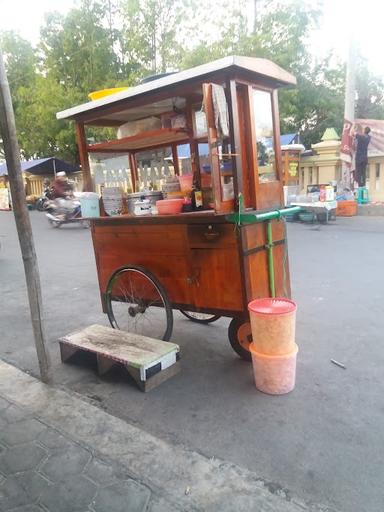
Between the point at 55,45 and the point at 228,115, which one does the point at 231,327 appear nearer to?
the point at 228,115

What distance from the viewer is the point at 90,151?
4148 mm

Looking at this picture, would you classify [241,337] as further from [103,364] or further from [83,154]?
[83,154]

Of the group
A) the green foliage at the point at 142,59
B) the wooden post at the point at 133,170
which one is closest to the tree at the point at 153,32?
the green foliage at the point at 142,59

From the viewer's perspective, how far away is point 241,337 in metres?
3.39

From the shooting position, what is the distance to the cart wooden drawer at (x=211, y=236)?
3051 mm

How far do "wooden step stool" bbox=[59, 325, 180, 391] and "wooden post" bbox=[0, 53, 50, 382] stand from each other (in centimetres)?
37

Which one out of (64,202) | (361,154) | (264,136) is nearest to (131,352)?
(264,136)

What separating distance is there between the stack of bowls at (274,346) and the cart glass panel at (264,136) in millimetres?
1039

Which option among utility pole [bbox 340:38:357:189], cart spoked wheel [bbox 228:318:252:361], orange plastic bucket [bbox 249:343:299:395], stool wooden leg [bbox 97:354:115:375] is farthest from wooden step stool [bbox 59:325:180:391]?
utility pole [bbox 340:38:357:189]

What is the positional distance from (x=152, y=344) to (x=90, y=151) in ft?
6.66

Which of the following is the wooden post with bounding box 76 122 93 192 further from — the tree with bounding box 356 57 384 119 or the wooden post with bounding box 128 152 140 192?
the tree with bounding box 356 57 384 119

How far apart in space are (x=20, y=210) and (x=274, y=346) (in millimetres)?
1946

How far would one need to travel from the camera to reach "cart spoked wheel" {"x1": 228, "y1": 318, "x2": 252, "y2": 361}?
11.0ft

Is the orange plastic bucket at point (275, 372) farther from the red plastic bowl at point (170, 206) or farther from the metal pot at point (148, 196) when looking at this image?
the metal pot at point (148, 196)
